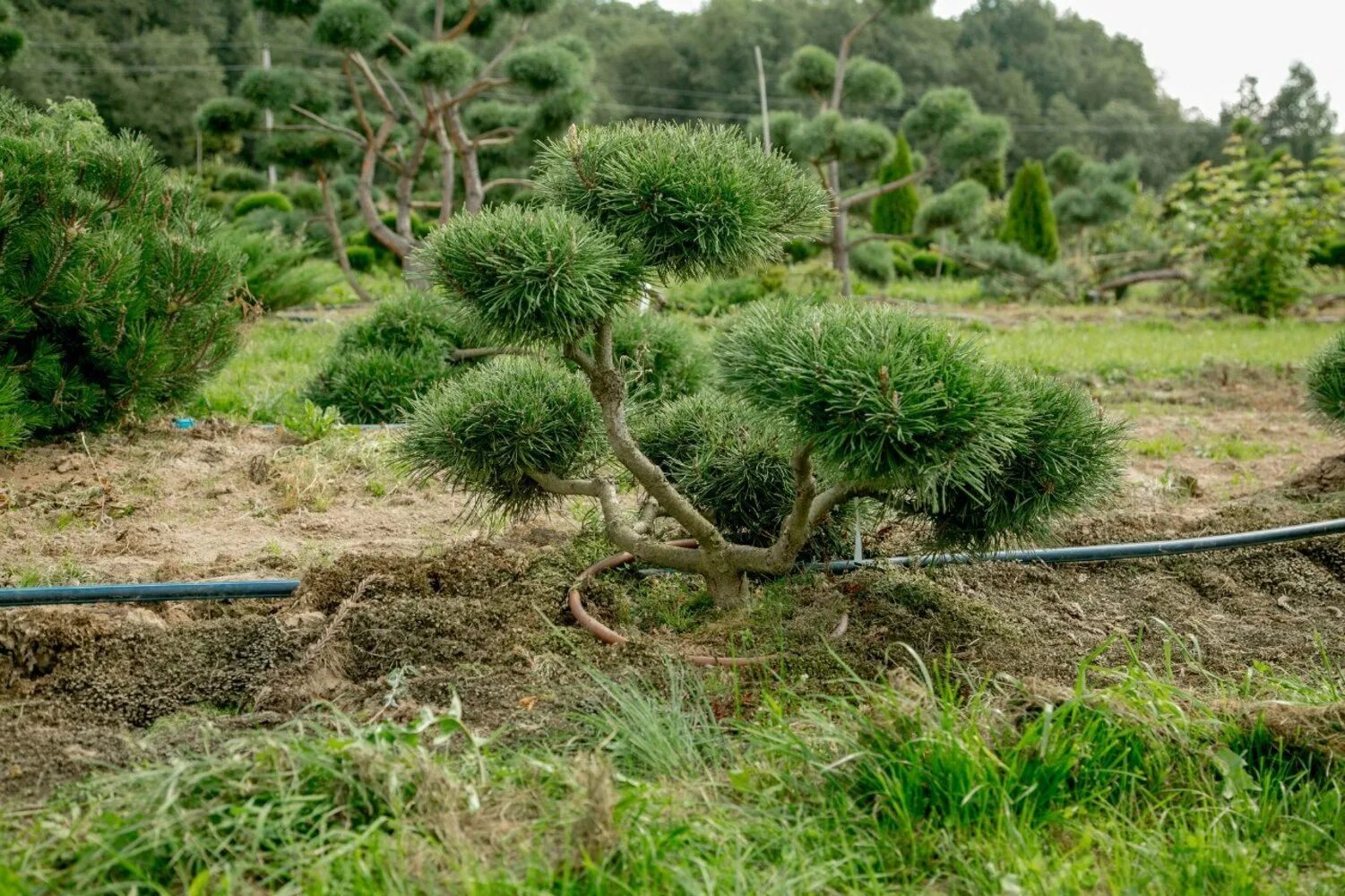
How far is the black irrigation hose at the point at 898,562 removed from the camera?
9.07 ft

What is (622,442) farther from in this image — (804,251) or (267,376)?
(804,251)

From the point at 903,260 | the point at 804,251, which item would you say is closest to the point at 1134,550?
the point at 804,251

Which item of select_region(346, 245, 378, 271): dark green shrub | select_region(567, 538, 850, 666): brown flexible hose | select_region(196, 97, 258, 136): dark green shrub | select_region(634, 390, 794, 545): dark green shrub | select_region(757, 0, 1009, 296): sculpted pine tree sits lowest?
select_region(346, 245, 378, 271): dark green shrub

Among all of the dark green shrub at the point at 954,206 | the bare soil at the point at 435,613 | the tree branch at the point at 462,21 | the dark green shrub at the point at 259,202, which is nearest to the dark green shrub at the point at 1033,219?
the dark green shrub at the point at 954,206

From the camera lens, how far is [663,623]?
2.82 meters

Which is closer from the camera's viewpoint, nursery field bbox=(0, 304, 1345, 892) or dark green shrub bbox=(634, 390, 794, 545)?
nursery field bbox=(0, 304, 1345, 892)

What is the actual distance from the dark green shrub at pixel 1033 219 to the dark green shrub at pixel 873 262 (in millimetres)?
3466

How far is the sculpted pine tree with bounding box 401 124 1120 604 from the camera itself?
7.41ft

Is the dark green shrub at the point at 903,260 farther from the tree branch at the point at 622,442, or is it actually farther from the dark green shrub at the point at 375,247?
the tree branch at the point at 622,442

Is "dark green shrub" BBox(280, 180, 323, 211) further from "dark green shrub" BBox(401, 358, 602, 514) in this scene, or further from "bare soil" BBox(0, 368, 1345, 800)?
"dark green shrub" BBox(401, 358, 602, 514)

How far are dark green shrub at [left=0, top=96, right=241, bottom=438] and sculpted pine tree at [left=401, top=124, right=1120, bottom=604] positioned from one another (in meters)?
1.84

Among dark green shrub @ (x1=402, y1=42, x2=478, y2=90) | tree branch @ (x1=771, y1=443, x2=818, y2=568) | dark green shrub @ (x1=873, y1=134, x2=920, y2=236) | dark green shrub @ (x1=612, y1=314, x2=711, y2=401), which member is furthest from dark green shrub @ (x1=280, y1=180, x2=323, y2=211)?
tree branch @ (x1=771, y1=443, x2=818, y2=568)

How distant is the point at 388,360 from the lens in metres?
4.99

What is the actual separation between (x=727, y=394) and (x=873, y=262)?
10.9 meters
